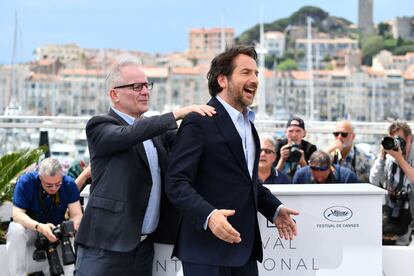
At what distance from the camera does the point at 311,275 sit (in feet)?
14.1

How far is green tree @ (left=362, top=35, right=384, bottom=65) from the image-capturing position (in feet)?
461

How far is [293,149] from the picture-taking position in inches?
308

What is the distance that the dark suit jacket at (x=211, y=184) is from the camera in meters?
3.50

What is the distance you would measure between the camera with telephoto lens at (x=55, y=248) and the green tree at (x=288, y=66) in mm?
126928

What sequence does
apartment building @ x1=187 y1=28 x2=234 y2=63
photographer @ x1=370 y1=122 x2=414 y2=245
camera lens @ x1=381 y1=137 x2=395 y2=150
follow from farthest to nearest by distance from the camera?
apartment building @ x1=187 y1=28 x2=234 y2=63 → photographer @ x1=370 y1=122 x2=414 y2=245 → camera lens @ x1=381 y1=137 x2=395 y2=150

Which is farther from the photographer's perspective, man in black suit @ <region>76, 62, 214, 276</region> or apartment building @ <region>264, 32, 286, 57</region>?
apartment building @ <region>264, 32, 286, 57</region>

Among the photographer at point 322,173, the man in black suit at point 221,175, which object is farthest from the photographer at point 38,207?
the man in black suit at point 221,175

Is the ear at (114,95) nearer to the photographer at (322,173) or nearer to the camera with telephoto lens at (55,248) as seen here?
the camera with telephoto lens at (55,248)

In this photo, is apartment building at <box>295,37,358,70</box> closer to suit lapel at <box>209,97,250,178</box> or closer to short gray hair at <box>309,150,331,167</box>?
short gray hair at <box>309,150,331,167</box>

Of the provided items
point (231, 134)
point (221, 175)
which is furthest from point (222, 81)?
point (221, 175)

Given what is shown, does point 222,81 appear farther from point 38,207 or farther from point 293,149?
point 293,149

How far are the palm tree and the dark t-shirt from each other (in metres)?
0.90

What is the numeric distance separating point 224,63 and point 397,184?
161 inches

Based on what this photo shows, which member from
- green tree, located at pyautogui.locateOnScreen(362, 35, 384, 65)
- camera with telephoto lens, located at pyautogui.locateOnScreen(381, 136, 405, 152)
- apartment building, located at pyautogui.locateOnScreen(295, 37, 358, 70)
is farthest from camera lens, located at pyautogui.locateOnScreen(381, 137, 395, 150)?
apartment building, located at pyautogui.locateOnScreen(295, 37, 358, 70)
